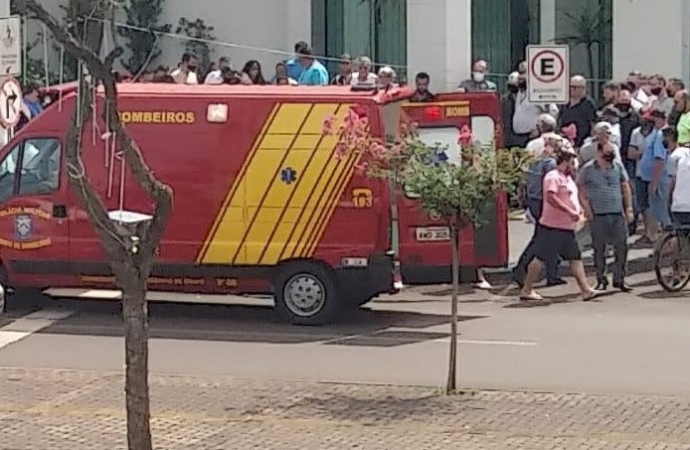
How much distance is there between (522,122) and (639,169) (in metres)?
2.23

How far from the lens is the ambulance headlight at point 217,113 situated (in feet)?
55.3

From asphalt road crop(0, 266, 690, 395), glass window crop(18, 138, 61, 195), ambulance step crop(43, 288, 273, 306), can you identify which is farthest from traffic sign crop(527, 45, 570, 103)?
glass window crop(18, 138, 61, 195)

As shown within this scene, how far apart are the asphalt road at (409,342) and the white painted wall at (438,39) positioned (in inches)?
274

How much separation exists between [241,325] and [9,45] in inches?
224

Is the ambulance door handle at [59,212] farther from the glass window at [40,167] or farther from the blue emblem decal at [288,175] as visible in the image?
the blue emblem decal at [288,175]

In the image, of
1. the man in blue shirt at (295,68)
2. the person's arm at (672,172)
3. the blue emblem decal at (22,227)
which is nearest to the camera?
the blue emblem decal at (22,227)

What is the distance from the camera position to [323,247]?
16.8m

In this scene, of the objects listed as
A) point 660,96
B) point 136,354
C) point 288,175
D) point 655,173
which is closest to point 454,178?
point 288,175

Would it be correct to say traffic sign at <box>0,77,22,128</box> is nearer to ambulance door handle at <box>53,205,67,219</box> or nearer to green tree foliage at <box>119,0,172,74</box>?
ambulance door handle at <box>53,205,67,219</box>

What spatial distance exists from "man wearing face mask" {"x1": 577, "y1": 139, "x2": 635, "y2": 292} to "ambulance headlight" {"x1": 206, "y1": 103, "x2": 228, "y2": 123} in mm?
4918

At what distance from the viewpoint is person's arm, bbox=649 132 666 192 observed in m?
22.0

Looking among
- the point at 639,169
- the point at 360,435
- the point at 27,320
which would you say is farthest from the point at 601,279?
the point at 360,435

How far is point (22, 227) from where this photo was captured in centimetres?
1752

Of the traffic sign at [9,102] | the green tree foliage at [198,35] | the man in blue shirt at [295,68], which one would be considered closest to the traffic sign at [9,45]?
the traffic sign at [9,102]
